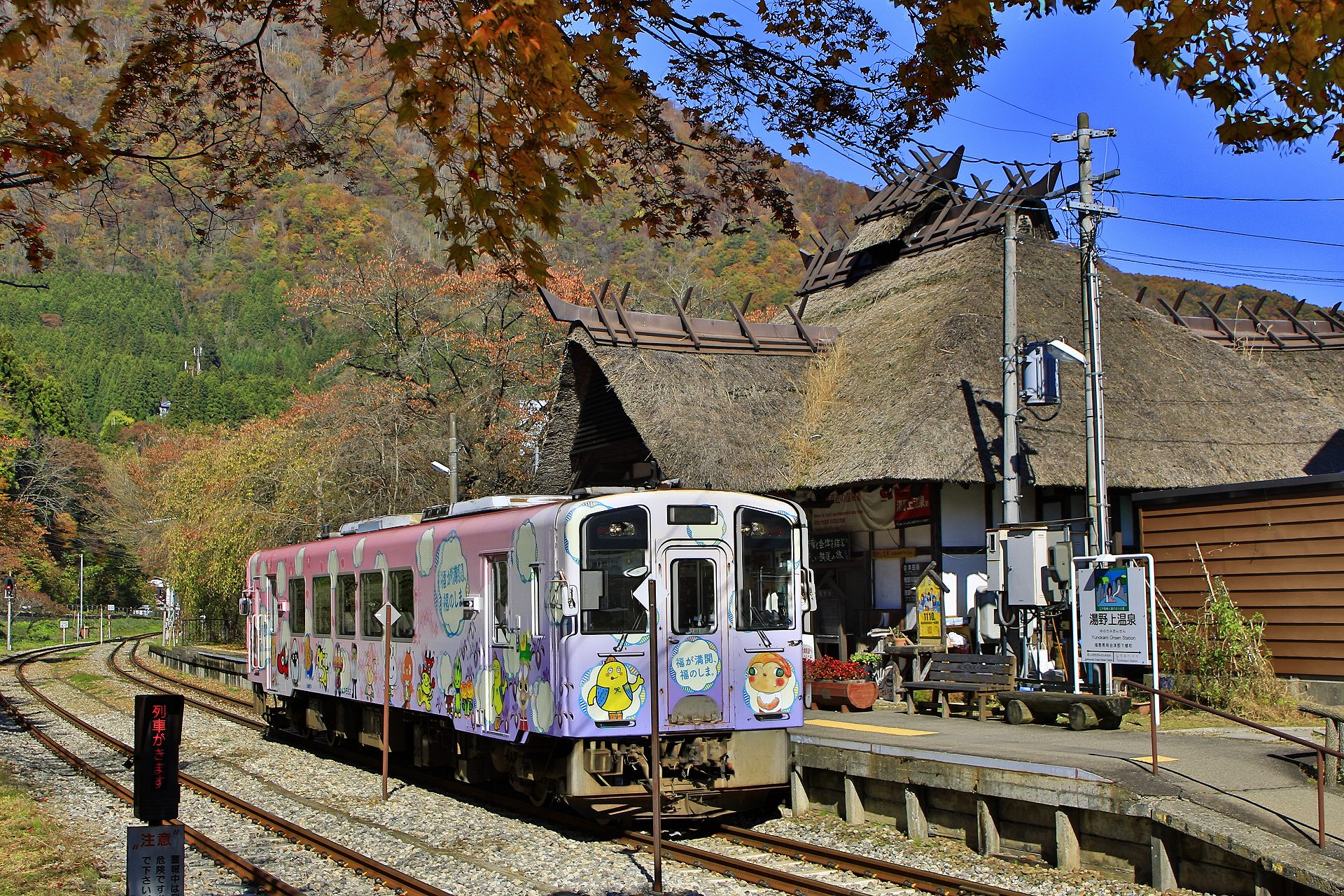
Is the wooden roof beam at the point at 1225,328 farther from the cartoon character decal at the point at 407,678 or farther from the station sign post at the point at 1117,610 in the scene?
the cartoon character decal at the point at 407,678

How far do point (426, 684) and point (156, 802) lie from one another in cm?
767

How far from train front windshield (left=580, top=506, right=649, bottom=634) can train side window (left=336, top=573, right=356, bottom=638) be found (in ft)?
19.3

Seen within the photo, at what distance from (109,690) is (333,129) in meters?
26.1

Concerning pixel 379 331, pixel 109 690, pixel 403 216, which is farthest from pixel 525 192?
pixel 403 216

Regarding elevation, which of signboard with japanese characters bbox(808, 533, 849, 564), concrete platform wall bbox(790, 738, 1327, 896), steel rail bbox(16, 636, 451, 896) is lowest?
steel rail bbox(16, 636, 451, 896)

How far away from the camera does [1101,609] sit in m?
13.6

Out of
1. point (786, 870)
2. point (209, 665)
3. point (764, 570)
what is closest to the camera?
point (786, 870)

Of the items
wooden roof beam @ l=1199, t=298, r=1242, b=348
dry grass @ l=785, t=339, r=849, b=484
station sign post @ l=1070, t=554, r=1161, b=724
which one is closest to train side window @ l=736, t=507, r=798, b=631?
station sign post @ l=1070, t=554, r=1161, b=724

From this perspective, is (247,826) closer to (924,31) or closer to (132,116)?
(132,116)

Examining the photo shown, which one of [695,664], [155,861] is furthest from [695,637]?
[155,861]

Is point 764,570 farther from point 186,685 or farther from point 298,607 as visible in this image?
point 186,685

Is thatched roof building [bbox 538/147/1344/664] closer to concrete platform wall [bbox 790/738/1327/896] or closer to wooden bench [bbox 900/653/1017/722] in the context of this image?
wooden bench [bbox 900/653/1017/722]

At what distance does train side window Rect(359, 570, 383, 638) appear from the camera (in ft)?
50.3

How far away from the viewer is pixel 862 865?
9.91 m
